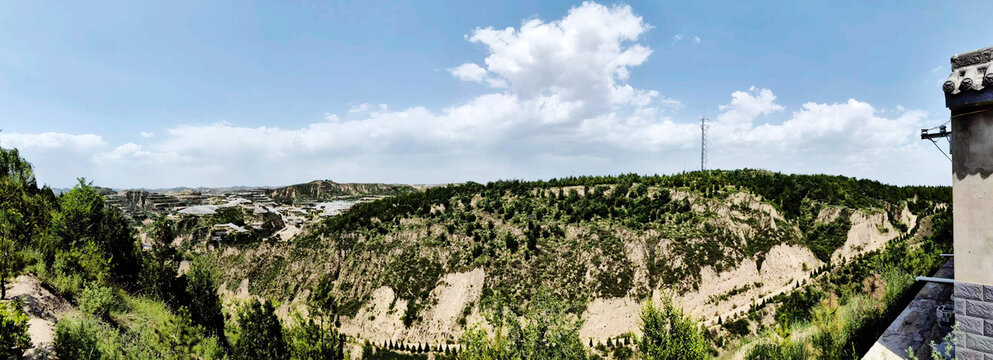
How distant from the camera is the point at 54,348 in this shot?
30.2 ft

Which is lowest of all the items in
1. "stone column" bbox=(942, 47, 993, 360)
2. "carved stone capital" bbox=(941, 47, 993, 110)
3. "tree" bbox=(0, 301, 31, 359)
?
"tree" bbox=(0, 301, 31, 359)

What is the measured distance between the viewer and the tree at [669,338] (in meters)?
10.3

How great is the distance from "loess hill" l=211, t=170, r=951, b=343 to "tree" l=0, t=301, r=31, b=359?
18713 millimetres

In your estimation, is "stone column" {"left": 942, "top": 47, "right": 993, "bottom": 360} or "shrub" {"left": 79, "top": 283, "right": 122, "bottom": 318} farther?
"shrub" {"left": 79, "top": 283, "right": 122, "bottom": 318}

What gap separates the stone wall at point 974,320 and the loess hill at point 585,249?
19603mm

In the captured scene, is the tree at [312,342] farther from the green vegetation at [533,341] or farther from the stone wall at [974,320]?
the stone wall at [974,320]

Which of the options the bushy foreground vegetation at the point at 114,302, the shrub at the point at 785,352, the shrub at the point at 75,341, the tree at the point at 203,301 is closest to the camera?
the shrub at the point at 75,341

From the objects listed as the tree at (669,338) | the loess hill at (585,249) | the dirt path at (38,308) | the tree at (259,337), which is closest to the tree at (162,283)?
the dirt path at (38,308)

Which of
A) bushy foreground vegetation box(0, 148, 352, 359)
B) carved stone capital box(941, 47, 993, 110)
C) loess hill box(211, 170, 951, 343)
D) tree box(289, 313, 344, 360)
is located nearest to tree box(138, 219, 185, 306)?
bushy foreground vegetation box(0, 148, 352, 359)

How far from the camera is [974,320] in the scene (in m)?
6.10

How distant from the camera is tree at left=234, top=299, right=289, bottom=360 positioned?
12.6 meters

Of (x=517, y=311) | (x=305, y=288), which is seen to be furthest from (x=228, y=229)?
(x=517, y=311)

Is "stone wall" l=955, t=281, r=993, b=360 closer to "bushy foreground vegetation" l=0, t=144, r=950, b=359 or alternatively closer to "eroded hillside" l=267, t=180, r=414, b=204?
"bushy foreground vegetation" l=0, t=144, r=950, b=359


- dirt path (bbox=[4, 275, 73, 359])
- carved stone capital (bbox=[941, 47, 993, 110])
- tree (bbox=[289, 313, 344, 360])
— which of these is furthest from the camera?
tree (bbox=[289, 313, 344, 360])
